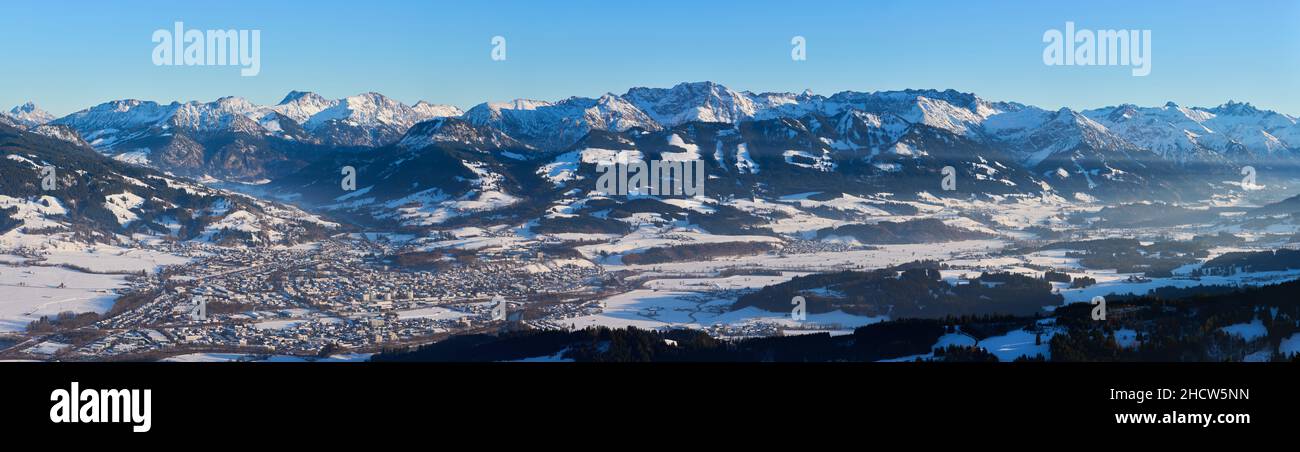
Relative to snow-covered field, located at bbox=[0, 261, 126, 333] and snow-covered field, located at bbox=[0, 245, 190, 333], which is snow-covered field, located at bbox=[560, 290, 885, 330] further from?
snow-covered field, located at bbox=[0, 245, 190, 333]

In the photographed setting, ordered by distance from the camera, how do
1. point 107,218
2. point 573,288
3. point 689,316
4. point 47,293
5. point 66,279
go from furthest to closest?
point 107,218, point 573,288, point 66,279, point 47,293, point 689,316

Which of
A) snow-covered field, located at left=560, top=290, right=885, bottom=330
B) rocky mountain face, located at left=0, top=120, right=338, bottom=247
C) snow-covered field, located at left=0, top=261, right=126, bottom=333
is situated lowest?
snow-covered field, located at left=560, top=290, right=885, bottom=330

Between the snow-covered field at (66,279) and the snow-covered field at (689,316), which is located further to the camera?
the snow-covered field at (66,279)

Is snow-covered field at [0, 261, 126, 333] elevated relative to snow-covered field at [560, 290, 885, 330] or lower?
elevated

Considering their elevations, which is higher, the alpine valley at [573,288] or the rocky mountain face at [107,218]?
the rocky mountain face at [107,218]

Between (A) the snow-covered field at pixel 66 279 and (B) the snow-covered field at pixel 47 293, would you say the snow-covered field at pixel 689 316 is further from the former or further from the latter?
(A) the snow-covered field at pixel 66 279

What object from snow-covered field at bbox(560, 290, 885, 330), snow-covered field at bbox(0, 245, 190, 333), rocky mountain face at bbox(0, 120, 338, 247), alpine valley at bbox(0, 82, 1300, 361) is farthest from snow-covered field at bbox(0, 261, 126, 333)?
snow-covered field at bbox(560, 290, 885, 330)

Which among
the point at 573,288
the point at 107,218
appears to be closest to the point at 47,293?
the point at 573,288

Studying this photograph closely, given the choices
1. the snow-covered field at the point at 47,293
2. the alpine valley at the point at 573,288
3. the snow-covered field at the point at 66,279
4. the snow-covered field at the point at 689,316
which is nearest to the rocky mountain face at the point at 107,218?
the alpine valley at the point at 573,288

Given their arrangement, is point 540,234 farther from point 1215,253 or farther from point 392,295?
point 1215,253

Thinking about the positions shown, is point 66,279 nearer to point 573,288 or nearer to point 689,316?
point 573,288
